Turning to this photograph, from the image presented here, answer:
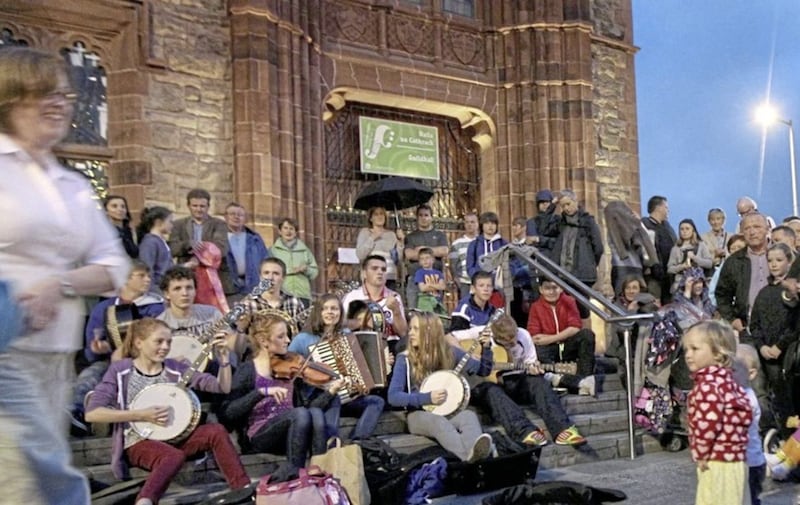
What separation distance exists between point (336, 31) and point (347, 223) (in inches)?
122

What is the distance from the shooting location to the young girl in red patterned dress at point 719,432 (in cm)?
443

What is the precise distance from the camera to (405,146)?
16219mm

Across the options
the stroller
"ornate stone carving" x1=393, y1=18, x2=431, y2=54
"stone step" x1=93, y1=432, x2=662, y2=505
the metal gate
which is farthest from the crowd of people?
"ornate stone carving" x1=393, y1=18, x2=431, y2=54

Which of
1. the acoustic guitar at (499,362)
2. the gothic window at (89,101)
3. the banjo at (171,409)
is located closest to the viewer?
the banjo at (171,409)

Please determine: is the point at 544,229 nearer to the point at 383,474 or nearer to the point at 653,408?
the point at 653,408

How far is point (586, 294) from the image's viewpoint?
30.7 feet

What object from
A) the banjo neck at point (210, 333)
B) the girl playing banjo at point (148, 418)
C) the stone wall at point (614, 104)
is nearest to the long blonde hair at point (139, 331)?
the girl playing banjo at point (148, 418)

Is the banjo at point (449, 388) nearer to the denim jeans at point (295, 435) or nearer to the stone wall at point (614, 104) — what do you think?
the denim jeans at point (295, 435)

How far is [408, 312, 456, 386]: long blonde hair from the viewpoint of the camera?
7.62 m

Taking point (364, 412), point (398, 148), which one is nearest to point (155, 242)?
point (364, 412)

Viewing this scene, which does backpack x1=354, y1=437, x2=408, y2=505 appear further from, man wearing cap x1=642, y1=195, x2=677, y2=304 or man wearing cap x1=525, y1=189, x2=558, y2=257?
man wearing cap x1=642, y1=195, x2=677, y2=304

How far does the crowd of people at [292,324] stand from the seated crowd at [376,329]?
18mm

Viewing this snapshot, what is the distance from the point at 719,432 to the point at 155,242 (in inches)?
229

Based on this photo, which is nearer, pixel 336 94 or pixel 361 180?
pixel 336 94
